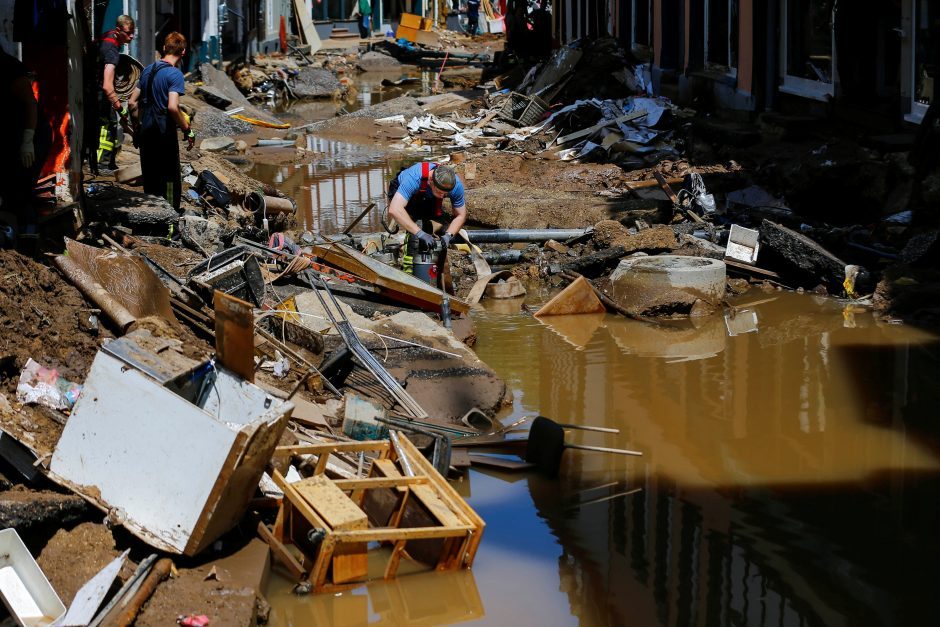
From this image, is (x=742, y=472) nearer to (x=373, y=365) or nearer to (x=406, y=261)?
(x=373, y=365)

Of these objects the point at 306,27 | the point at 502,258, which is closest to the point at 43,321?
the point at 502,258

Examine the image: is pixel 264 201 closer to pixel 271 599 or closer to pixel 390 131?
pixel 271 599

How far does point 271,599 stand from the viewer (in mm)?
4973

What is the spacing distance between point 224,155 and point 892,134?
968 centimetres

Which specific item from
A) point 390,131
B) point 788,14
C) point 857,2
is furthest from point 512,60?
point 857,2

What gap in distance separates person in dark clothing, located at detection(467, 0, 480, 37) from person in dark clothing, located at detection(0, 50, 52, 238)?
131 ft

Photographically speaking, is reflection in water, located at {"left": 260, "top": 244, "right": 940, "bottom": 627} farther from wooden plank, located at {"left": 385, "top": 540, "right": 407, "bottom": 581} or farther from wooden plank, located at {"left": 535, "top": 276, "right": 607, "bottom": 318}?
wooden plank, located at {"left": 535, "top": 276, "right": 607, "bottom": 318}

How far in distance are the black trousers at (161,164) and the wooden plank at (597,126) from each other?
898cm

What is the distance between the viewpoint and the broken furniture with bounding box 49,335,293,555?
463cm

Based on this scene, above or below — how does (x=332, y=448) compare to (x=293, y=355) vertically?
below

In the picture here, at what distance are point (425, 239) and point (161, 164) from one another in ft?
9.32

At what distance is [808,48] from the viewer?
1509 cm

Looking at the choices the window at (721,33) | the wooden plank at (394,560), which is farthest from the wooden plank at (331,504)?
the window at (721,33)

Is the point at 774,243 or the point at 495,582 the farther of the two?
the point at 774,243
